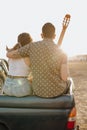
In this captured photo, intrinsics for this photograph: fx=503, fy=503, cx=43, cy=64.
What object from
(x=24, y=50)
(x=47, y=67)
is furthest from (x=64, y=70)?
(x=24, y=50)

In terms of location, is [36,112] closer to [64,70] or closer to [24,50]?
[64,70]

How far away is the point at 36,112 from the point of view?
6203mm

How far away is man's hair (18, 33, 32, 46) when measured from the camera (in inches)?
273

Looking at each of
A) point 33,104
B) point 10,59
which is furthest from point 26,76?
point 33,104

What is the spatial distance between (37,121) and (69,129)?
1.34 feet

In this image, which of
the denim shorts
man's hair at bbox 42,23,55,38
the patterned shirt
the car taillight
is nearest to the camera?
the car taillight

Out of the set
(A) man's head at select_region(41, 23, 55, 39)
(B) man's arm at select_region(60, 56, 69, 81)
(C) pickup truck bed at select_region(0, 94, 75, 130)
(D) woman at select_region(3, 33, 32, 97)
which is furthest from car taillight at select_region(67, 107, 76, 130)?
(A) man's head at select_region(41, 23, 55, 39)

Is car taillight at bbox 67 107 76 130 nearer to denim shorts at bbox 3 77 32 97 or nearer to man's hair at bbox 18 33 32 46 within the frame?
denim shorts at bbox 3 77 32 97

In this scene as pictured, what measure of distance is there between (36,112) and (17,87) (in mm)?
614

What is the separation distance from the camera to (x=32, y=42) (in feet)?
22.0

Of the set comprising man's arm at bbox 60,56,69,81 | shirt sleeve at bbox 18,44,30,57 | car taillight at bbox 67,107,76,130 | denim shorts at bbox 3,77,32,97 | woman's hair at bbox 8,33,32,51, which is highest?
woman's hair at bbox 8,33,32,51

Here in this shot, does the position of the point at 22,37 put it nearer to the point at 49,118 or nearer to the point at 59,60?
the point at 59,60

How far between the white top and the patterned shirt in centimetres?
24

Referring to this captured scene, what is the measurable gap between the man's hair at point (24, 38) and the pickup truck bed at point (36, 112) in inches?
39.7
